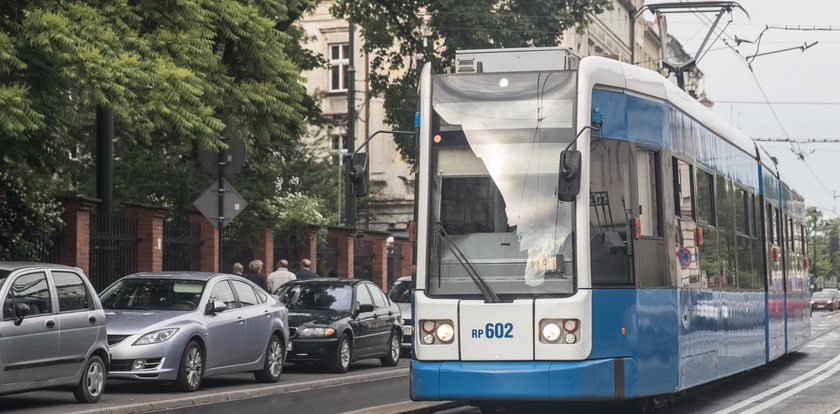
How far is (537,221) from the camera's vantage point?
12.1 meters

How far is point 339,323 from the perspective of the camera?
22094mm

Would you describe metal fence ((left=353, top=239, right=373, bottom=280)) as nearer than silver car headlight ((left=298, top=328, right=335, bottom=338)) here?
No

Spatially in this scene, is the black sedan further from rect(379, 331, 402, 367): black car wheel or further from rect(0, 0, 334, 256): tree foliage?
rect(0, 0, 334, 256): tree foliage

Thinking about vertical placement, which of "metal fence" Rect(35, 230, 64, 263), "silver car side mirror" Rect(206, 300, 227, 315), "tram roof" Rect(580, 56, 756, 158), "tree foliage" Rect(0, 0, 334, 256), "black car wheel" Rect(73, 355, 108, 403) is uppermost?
"tree foliage" Rect(0, 0, 334, 256)

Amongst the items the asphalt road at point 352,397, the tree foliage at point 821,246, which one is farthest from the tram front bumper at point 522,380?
the tree foliage at point 821,246

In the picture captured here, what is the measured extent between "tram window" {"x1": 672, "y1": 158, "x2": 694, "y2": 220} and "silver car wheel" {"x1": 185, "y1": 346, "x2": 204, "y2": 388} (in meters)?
6.56

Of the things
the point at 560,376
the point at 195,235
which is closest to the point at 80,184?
the point at 195,235

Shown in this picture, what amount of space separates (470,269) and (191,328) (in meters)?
6.26

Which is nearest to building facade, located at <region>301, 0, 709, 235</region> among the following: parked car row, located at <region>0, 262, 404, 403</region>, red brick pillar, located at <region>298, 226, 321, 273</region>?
red brick pillar, located at <region>298, 226, 321, 273</region>

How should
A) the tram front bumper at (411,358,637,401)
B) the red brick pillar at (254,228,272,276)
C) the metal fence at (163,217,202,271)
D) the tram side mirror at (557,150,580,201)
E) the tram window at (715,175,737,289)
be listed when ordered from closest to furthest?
the tram side mirror at (557,150,580,201)
the tram front bumper at (411,358,637,401)
the tram window at (715,175,737,289)
the metal fence at (163,217,202,271)
the red brick pillar at (254,228,272,276)

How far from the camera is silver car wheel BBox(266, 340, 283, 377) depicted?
65.2ft

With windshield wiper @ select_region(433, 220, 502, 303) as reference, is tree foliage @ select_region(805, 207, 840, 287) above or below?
above

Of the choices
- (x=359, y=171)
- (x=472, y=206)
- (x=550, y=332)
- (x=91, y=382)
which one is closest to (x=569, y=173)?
(x=472, y=206)

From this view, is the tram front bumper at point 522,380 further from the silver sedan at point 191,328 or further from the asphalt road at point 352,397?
the silver sedan at point 191,328
